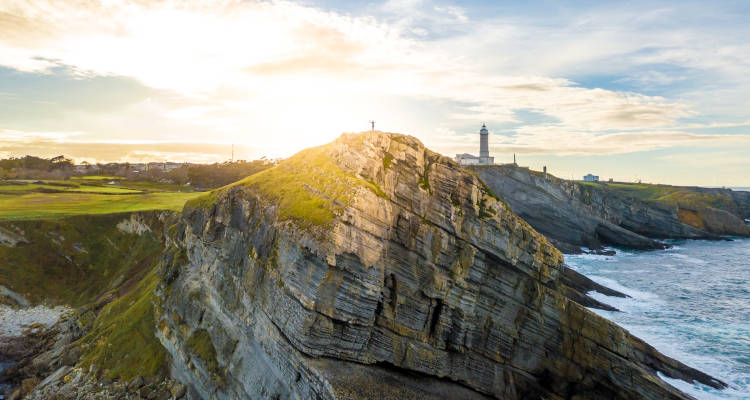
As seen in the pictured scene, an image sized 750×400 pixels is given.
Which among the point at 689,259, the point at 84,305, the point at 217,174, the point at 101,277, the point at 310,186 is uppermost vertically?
the point at 217,174

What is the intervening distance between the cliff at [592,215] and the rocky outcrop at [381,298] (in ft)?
189

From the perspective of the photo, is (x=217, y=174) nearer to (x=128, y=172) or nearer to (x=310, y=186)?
(x=128, y=172)

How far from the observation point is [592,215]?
278ft

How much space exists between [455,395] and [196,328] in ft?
55.1

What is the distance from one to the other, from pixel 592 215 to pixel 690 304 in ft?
148

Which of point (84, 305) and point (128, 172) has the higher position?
point (128, 172)

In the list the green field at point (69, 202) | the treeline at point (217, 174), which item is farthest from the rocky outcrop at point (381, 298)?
the treeline at point (217, 174)

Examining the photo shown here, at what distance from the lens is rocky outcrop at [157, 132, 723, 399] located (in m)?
16.5

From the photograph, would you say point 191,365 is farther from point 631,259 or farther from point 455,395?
point 631,259

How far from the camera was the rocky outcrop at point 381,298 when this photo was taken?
16500mm

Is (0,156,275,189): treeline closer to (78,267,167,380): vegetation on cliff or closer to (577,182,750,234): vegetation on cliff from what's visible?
(78,267,167,380): vegetation on cliff

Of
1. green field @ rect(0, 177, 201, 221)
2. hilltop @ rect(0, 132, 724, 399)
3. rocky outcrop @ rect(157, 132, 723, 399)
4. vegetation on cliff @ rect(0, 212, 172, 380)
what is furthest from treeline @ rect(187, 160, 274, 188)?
rocky outcrop @ rect(157, 132, 723, 399)

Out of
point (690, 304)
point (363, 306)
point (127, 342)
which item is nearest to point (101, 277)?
point (127, 342)

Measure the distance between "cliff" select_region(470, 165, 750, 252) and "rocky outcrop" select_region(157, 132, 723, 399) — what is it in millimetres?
57622
